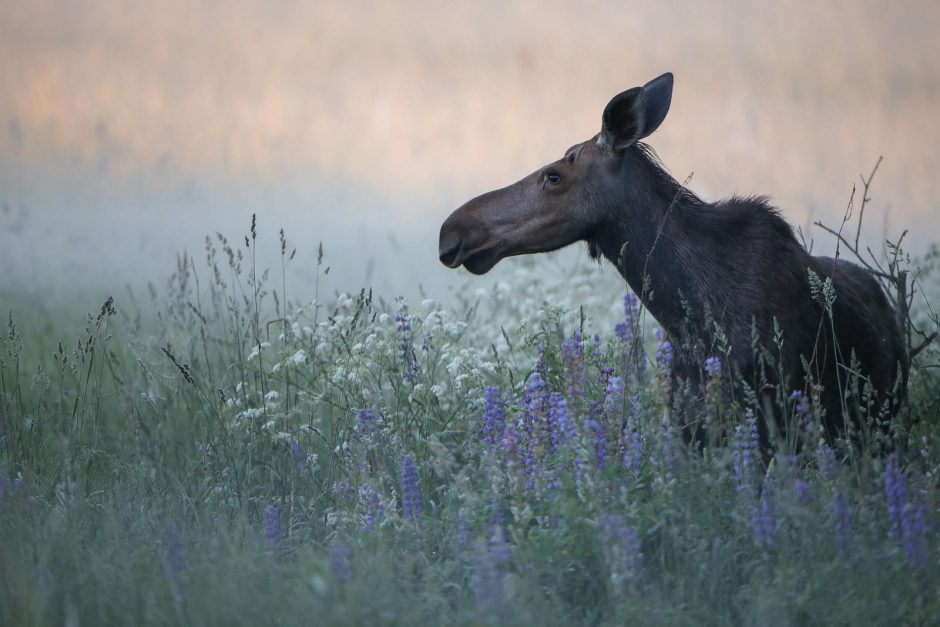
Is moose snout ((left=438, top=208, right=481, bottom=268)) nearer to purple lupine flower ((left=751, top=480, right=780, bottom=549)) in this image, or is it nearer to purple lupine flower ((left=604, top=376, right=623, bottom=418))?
purple lupine flower ((left=604, top=376, right=623, bottom=418))

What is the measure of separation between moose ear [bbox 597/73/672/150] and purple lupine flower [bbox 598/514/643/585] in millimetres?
2618

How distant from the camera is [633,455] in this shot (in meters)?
3.95

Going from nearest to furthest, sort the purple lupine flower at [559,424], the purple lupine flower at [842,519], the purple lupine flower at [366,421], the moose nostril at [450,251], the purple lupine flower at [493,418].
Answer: the purple lupine flower at [842,519] → the purple lupine flower at [559,424] → the purple lupine flower at [493,418] → the purple lupine flower at [366,421] → the moose nostril at [450,251]

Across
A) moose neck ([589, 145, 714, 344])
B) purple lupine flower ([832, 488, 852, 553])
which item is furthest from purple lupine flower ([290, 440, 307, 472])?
purple lupine flower ([832, 488, 852, 553])

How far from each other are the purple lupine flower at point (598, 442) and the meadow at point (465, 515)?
0.03m

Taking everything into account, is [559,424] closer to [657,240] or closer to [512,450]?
[512,450]

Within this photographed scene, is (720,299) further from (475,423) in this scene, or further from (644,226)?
(475,423)

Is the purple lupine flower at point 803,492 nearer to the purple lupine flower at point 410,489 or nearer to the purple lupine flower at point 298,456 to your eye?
the purple lupine flower at point 410,489

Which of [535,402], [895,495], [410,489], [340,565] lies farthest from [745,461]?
[340,565]

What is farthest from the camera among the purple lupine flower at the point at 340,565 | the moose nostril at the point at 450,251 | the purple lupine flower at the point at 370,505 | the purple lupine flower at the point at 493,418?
the moose nostril at the point at 450,251

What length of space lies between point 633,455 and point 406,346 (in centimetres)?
166

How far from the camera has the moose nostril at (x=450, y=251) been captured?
554cm

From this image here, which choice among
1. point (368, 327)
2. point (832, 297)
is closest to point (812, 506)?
point (832, 297)

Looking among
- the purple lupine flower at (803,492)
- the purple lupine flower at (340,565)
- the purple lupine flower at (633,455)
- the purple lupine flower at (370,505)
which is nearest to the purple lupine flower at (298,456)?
the purple lupine flower at (370,505)
